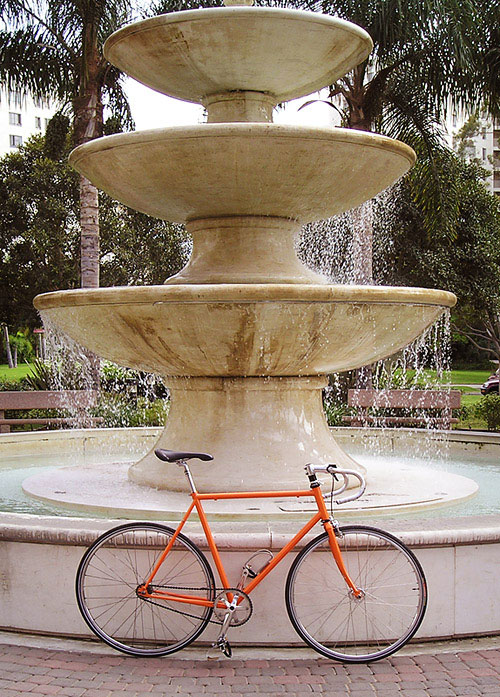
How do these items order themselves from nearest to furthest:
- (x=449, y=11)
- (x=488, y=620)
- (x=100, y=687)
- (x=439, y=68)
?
(x=100, y=687), (x=488, y=620), (x=449, y=11), (x=439, y=68)

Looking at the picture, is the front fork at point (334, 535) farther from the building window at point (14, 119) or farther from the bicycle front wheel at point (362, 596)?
the building window at point (14, 119)

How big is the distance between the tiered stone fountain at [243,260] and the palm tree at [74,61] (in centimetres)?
983

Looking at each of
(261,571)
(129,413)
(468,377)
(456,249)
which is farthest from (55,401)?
(468,377)

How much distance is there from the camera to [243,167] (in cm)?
644

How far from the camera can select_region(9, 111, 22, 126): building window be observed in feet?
264

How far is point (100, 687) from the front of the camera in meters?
4.02

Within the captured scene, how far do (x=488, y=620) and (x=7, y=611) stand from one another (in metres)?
2.45

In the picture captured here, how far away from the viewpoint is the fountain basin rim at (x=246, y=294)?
585 centimetres

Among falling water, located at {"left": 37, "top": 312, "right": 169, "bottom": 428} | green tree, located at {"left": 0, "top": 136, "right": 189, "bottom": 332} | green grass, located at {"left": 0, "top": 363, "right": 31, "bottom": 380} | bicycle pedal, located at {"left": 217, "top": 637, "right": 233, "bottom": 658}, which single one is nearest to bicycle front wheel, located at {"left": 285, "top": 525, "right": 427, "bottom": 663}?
bicycle pedal, located at {"left": 217, "top": 637, "right": 233, "bottom": 658}

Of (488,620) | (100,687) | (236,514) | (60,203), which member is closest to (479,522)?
(488,620)

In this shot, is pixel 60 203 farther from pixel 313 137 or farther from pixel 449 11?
pixel 313 137

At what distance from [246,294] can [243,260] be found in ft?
4.18

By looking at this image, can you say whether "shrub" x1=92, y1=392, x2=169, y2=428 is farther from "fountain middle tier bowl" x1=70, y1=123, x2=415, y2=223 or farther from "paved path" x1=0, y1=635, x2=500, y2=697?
"paved path" x1=0, y1=635, x2=500, y2=697

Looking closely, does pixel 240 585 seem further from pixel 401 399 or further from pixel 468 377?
pixel 468 377
